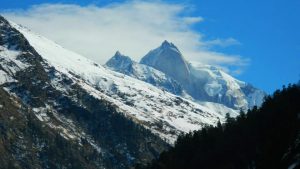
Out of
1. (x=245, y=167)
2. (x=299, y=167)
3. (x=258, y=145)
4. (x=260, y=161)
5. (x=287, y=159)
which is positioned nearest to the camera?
(x=299, y=167)

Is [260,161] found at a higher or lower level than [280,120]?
lower

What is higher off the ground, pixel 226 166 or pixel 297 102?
pixel 297 102

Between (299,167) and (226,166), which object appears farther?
(226,166)

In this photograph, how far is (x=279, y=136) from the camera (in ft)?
506

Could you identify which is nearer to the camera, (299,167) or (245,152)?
(299,167)

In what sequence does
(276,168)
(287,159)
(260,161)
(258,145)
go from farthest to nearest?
(258,145) → (260,161) → (276,168) → (287,159)

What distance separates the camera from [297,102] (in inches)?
7672

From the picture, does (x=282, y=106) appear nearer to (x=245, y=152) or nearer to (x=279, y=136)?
(x=245, y=152)

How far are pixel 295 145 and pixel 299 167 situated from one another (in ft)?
63.0

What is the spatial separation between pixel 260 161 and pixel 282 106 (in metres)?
52.4

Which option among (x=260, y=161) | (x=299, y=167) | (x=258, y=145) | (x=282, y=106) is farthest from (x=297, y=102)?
(x=299, y=167)

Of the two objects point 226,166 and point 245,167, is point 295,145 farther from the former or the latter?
point 226,166

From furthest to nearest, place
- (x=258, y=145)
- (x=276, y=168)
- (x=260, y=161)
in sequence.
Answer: (x=258, y=145) < (x=260, y=161) < (x=276, y=168)

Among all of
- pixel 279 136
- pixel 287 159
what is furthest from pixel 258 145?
pixel 287 159
